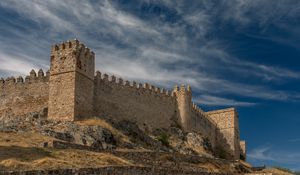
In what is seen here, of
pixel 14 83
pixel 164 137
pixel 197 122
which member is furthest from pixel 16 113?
pixel 197 122

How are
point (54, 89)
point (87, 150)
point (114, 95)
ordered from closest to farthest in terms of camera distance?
point (87, 150) < point (54, 89) < point (114, 95)

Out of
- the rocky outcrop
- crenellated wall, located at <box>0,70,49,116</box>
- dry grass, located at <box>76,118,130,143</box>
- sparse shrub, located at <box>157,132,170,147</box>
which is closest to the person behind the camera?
the rocky outcrop

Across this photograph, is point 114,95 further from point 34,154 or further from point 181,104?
point 34,154

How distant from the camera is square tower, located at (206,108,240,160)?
60219mm

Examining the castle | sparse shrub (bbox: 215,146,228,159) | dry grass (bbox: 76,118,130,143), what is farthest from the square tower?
dry grass (bbox: 76,118,130,143)

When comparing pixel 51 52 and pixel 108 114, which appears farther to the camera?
pixel 108 114

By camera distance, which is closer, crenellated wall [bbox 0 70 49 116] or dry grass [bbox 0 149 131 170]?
dry grass [bbox 0 149 131 170]

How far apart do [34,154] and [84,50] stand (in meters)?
16.6

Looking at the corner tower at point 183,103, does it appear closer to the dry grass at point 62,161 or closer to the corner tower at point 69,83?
the corner tower at point 69,83

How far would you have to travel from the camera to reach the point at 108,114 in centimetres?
4041

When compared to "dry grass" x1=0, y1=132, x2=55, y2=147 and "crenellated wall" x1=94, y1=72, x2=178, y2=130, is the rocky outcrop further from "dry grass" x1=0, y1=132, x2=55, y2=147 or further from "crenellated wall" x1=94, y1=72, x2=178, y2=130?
"crenellated wall" x1=94, y1=72, x2=178, y2=130

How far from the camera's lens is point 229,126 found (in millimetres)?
61469

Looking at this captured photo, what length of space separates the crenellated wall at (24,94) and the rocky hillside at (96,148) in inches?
52.8

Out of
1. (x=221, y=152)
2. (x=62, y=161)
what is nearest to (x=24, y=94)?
(x=62, y=161)
